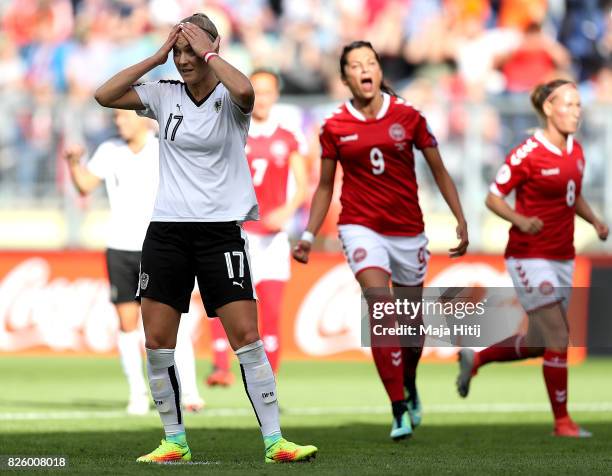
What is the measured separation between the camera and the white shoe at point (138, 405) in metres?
11.4

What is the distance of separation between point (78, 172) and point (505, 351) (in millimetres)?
3643

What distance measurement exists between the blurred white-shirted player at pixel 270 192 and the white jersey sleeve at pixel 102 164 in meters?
1.21

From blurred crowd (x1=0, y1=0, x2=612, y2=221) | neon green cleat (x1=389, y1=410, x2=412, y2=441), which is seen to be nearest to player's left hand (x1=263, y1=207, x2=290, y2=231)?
neon green cleat (x1=389, y1=410, x2=412, y2=441)

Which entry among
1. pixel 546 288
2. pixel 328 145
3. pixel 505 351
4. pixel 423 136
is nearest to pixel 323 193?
pixel 328 145

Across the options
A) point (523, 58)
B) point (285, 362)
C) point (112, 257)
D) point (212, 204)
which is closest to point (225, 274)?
point (212, 204)

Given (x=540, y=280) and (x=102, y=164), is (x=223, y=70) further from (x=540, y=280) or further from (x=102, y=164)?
(x=102, y=164)

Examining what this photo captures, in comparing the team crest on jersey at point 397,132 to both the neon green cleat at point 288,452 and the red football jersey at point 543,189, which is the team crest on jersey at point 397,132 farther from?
the neon green cleat at point 288,452

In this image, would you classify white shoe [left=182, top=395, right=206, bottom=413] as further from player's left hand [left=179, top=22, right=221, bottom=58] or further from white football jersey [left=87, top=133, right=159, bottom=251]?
player's left hand [left=179, top=22, right=221, bottom=58]

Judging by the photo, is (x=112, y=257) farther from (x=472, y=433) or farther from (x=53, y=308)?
(x=53, y=308)

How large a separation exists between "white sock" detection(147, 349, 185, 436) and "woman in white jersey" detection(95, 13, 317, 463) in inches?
3.6

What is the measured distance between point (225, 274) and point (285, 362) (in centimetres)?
887

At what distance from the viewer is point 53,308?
16250 mm

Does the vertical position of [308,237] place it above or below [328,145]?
below

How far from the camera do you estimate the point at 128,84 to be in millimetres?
7613
